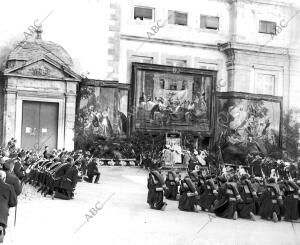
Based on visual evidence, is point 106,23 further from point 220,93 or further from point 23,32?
point 220,93

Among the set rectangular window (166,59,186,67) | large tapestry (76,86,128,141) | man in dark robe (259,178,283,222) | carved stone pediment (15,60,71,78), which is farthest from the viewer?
rectangular window (166,59,186,67)

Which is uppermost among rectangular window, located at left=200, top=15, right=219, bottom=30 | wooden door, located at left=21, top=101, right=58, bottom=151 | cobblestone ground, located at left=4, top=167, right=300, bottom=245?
rectangular window, located at left=200, top=15, right=219, bottom=30

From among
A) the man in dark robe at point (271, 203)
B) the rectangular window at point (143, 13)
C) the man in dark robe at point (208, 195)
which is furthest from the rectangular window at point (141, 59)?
the man in dark robe at point (271, 203)

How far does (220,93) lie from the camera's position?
35.5m

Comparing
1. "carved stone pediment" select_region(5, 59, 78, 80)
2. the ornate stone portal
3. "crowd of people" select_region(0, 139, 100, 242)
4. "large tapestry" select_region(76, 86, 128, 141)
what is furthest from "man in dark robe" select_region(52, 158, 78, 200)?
"large tapestry" select_region(76, 86, 128, 141)

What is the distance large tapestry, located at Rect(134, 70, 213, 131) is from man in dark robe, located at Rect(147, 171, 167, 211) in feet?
49.3

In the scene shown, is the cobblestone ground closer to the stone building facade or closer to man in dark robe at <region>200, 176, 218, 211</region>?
man in dark robe at <region>200, 176, 218, 211</region>

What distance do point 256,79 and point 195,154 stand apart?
10.3 meters

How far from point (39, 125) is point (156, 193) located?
14492mm

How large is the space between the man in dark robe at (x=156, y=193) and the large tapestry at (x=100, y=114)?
13244mm

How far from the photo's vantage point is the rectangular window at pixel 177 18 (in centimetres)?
3641

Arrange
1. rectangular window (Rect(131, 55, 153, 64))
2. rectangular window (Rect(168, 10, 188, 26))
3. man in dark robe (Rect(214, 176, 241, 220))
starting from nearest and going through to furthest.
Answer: man in dark robe (Rect(214, 176, 241, 220)) < rectangular window (Rect(131, 55, 153, 64)) < rectangular window (Rect(168, 10, 188, 26))

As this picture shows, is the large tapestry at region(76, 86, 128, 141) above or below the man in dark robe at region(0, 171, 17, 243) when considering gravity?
above

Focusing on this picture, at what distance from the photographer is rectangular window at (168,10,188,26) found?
36406 millimetres
